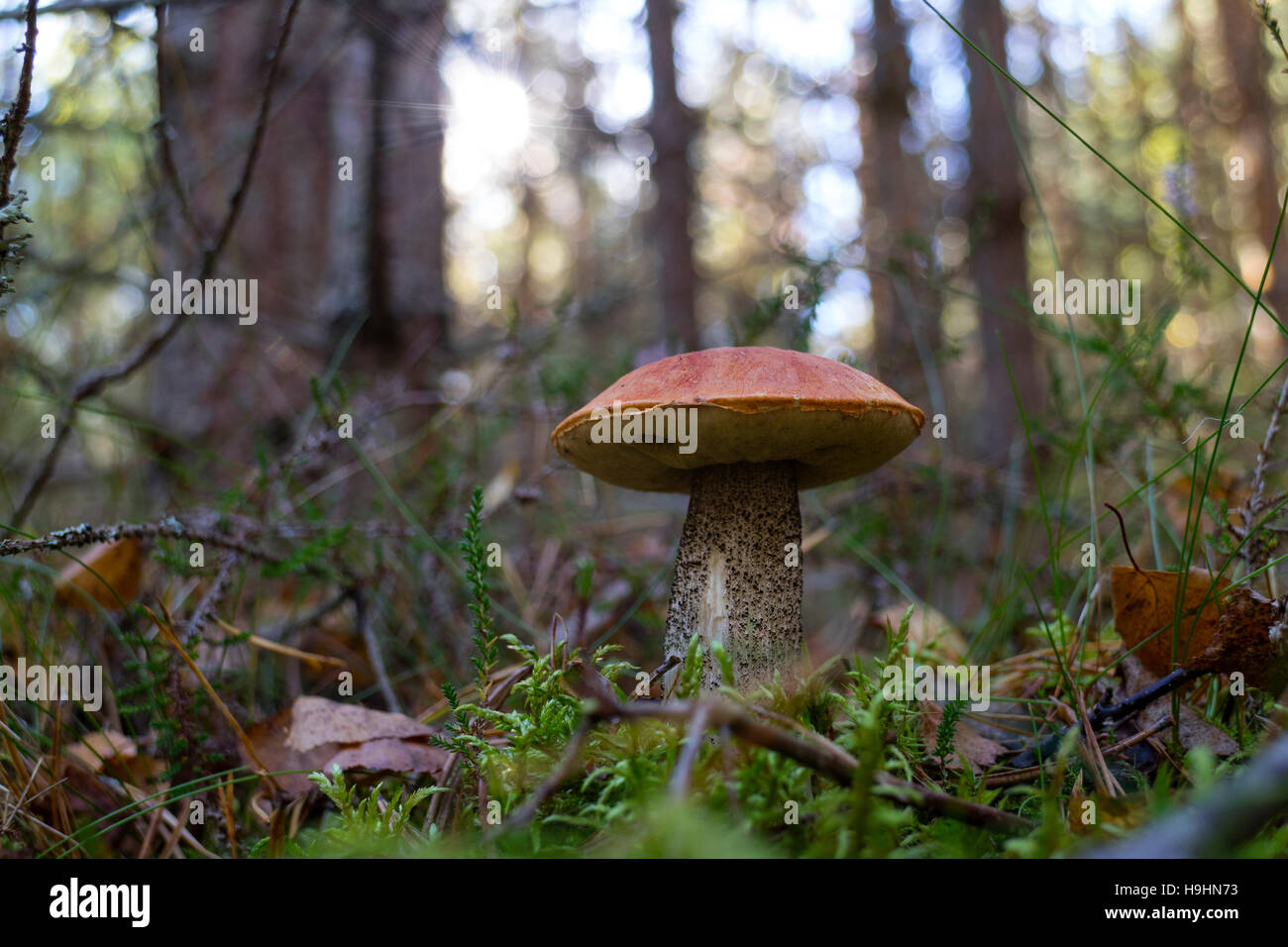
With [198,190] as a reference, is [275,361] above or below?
below

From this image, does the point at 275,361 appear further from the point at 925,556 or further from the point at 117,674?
the point at 925,556

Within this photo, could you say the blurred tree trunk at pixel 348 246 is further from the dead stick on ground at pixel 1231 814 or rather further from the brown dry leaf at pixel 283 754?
the dead stick on ground at pixel 1231 814

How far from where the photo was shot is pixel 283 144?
4.88 meters

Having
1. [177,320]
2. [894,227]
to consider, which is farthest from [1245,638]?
[894,227]

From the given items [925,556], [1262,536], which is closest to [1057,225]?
[925,556]

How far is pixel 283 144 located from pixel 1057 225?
1443 cm

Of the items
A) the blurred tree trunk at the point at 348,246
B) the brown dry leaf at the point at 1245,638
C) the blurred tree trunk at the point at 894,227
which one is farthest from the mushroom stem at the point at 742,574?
the blurred tree trunk at the point at 348,246

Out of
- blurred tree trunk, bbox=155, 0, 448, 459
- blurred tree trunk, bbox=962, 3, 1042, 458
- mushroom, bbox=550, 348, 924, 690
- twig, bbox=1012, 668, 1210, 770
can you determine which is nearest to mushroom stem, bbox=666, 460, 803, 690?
mushroom, bbox=550, 348, 924, 690

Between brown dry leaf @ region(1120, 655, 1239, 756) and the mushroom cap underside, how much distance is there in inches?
23.7

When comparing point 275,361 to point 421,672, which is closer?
point 421,672

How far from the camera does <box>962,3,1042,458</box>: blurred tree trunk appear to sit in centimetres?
369

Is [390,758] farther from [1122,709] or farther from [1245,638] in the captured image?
[1245,638]

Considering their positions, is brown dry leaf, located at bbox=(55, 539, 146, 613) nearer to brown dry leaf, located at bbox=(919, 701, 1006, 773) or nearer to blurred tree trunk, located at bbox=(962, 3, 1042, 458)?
brown dry leaf, located at bbox=(919, 701, 1006, 773)

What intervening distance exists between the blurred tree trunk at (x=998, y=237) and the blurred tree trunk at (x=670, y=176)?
5.41 ft
